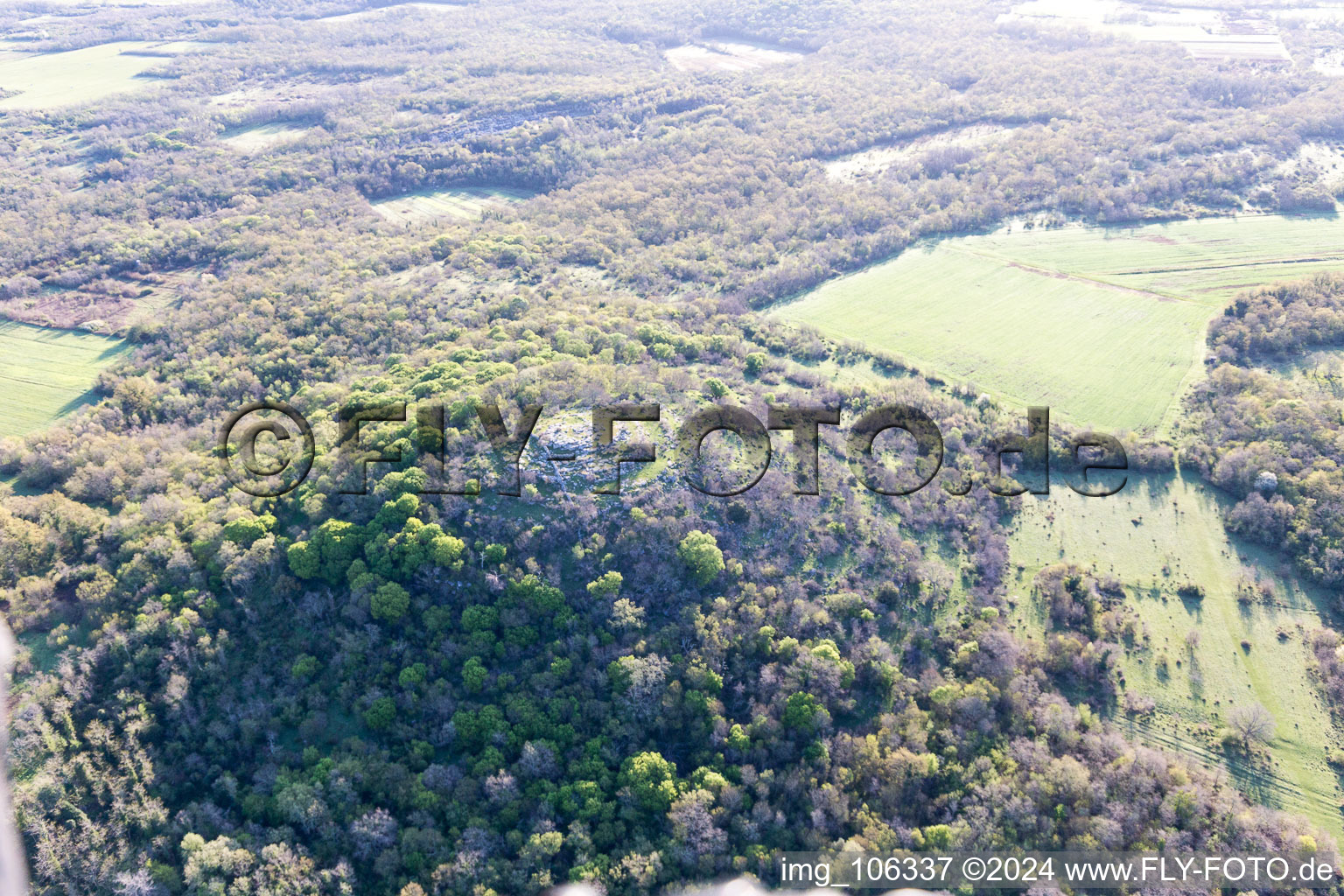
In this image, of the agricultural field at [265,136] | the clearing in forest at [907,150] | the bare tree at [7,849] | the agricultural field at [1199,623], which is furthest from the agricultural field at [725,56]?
the bare tree at [7,849]

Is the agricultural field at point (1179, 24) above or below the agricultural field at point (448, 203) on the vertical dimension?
above

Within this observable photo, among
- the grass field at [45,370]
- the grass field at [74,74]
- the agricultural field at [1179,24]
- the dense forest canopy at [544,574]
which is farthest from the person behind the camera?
the agricultural field at [1179,24]

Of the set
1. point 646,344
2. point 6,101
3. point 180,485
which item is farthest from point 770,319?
point 6,101

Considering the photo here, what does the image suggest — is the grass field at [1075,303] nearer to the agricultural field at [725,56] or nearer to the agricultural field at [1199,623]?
the agricultural field at [1199,623]

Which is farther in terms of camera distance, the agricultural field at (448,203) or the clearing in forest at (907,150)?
the clearing in forest at (907,150)

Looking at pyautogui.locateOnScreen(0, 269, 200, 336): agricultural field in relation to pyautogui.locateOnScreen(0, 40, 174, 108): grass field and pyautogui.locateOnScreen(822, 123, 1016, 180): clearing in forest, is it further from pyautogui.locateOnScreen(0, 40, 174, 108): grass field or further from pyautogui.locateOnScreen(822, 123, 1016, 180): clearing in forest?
pyautogui.locateOnScreen(822, 123, 1016, 180): clearing in forest

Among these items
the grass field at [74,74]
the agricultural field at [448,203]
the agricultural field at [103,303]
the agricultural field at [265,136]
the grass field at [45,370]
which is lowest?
the grass field at [45,370]

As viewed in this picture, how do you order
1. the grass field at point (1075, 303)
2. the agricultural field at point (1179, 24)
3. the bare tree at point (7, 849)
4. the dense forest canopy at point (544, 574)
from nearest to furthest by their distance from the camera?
the bare tree at point (7, 849) < the dense forest canopy at point (544, 574) < the grass field at point (1075, 303) < the agricultural field at point (1179, 24)

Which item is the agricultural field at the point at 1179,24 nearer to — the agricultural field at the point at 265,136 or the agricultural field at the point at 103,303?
the agricultural field at the point at 265,136
